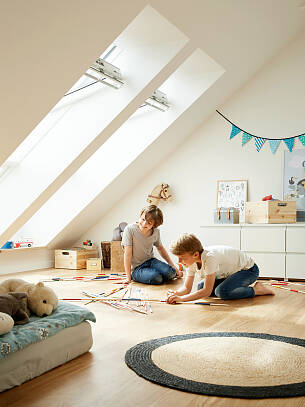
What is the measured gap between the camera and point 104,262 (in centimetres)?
560

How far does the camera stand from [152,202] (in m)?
5.64

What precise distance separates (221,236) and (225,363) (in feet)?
9.81

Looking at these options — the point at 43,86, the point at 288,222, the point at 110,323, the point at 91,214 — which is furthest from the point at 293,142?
the point at 110,323

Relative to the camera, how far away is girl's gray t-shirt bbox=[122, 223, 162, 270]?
4.30m

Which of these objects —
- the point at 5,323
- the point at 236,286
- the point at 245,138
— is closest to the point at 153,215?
the point at 236,286

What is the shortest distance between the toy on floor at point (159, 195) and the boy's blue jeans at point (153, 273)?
130cm

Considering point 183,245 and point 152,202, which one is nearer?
point 183,245

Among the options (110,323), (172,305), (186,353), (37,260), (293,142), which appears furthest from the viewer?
(37,260)

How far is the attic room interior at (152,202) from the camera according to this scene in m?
1.82

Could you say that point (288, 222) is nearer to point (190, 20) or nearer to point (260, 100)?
point (260, 100)

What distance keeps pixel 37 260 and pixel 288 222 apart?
2.92 m

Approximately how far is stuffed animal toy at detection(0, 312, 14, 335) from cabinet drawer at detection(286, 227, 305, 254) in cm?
332

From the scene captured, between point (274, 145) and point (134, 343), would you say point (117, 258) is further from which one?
point (134, 343)

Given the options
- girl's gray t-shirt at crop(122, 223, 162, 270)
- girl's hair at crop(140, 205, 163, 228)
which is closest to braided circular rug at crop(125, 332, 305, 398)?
girl's hair at crop(140, 205, 163, 228)
